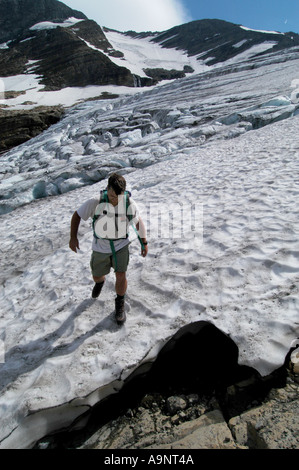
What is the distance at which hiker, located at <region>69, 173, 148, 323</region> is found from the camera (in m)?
3.00

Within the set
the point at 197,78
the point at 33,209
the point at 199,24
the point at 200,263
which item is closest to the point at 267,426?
the point at 200,263

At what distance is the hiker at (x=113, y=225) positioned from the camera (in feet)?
9.85

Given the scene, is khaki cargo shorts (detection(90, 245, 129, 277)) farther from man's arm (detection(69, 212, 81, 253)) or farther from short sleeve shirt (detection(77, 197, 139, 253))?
man's arm (detection(69, 212, 81, 253))

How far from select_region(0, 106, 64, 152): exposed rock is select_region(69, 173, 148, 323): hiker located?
3097cm

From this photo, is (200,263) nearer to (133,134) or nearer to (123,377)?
(123,377)

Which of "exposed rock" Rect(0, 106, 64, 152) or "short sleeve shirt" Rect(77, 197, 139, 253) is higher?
"exposed rock" Rect(0, 106, 64, 152)

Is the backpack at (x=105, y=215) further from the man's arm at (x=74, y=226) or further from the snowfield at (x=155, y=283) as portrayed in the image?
the snowfield at (x=155, y=283)

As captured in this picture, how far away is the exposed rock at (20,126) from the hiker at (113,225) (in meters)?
31.0

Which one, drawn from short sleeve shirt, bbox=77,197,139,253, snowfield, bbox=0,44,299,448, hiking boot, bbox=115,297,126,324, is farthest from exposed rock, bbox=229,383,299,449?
short sleeve shirt, bbox=77,197,139,253

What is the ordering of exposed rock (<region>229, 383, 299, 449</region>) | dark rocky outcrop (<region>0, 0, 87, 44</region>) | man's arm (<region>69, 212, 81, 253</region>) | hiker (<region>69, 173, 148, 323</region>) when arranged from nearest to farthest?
exposed rock (<region>229, 383, 299, 449</region>), hiker (<region>69, 173, 148, 323</region>), man's arm (<region>69, 212, 81, 253</region>), dark rocky outcrop (<region>0, 0, 87, 44</region>)

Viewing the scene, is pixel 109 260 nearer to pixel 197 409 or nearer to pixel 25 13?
pixel 197 409

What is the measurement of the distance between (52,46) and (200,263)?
94851 millimetres

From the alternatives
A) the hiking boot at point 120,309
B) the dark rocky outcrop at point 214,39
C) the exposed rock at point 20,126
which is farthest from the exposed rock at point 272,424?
the dark rocky outcrop at point 214,39

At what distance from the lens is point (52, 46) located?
242ft
